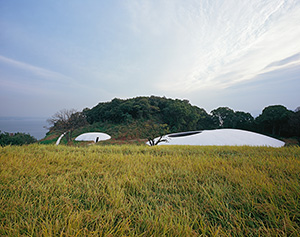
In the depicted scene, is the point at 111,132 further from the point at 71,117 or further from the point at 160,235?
the point at 160,235

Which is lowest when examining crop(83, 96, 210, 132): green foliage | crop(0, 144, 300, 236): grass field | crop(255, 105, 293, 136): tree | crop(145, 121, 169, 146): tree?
crop(0, 144, 300, 236): grass field

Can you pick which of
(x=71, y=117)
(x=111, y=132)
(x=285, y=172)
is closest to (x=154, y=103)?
(x=111, y=132)

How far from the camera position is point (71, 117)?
15.1m

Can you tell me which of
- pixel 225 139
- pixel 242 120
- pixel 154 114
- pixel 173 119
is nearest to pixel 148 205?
pixel 225 139

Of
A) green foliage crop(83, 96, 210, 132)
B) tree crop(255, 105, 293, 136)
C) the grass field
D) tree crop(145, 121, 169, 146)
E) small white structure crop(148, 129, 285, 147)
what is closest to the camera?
the grass field

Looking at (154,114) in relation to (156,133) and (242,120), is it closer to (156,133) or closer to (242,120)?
(242,120)

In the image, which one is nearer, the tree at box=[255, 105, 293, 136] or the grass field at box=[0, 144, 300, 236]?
the grass field at box=[0, 144, 300, 236]

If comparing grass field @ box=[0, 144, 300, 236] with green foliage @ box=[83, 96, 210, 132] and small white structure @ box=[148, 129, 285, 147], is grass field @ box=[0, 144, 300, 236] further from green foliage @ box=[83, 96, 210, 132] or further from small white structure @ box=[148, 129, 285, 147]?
green foliage @ box=[83, 96, 210, 132]

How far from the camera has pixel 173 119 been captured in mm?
26109

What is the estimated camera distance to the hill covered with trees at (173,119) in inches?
817

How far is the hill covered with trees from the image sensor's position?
20750 mm

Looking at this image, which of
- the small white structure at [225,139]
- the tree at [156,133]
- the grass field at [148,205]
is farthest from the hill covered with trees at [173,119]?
the grass field at [148,205]

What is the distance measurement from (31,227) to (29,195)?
56 cm

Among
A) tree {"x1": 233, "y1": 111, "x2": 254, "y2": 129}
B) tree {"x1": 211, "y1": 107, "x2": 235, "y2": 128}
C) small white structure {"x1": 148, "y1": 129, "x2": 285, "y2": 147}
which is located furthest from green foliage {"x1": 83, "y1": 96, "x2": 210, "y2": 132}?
small white structure {"x1": 148, "y1": 129, "x2": 285, "y2": 147}
